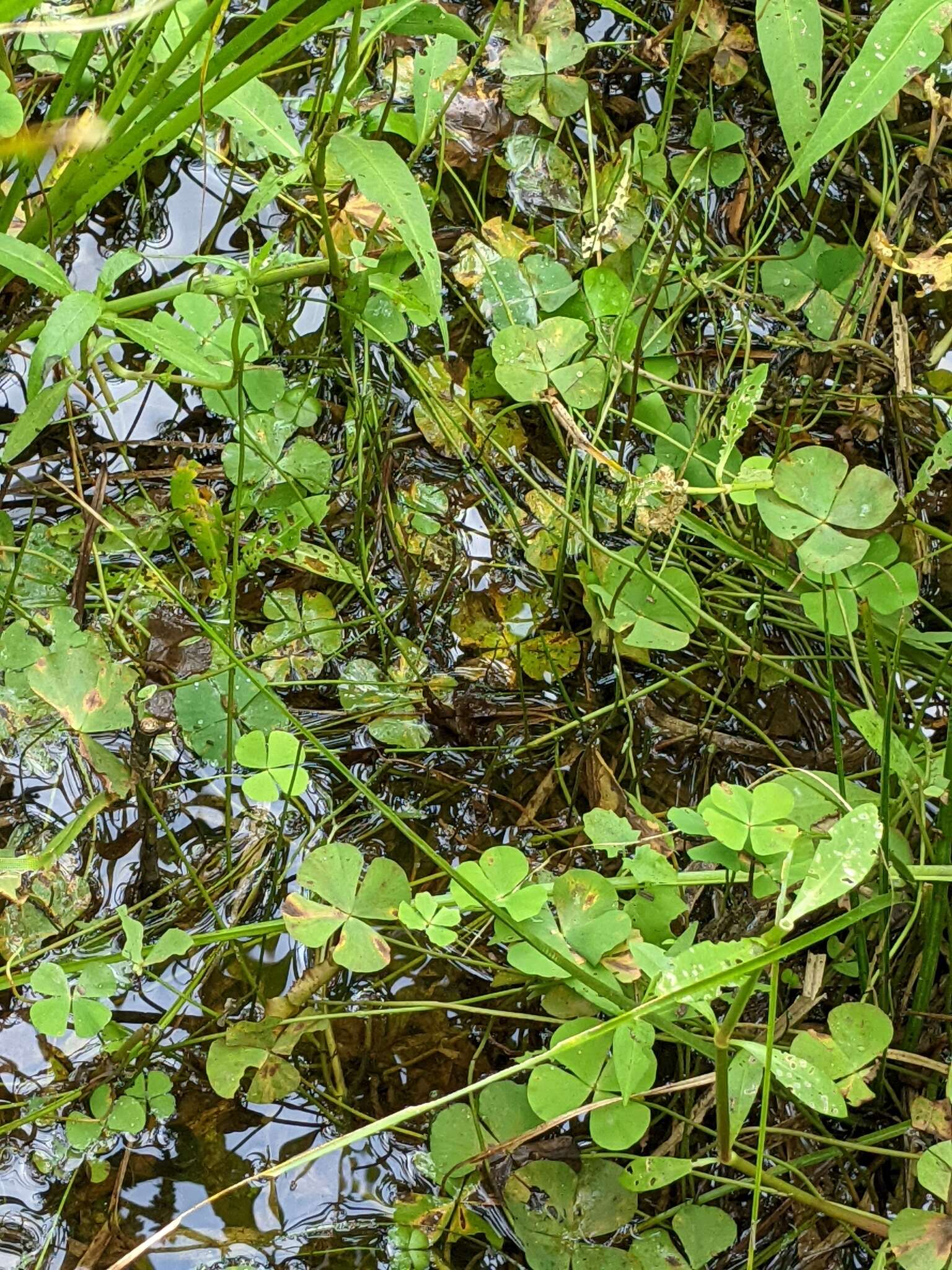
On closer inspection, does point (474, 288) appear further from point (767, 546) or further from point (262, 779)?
point (262, 779)

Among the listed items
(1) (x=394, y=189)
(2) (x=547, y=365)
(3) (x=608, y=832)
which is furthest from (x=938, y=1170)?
(1) (x=394, y=189)

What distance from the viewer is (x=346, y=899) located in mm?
1360

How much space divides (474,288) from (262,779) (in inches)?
38.5

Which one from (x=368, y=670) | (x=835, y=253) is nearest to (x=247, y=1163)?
(x=368, y=670)

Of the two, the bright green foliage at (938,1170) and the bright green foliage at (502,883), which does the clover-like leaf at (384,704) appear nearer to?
the bright green foliage at (502,883)

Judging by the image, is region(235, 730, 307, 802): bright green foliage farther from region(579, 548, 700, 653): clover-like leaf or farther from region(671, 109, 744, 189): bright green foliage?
region(671, 109, 744, 189): bright green foliage

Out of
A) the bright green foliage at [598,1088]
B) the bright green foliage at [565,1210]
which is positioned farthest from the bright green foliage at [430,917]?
the bright green foliage at [565,1210]

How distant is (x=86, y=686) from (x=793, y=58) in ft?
4.58

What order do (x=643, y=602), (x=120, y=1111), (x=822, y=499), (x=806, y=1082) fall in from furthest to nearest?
1. (x=643, y=602)
2. (x=822, y=499)
3. (x=120, y=1111)
4. (x=806, y=1082)

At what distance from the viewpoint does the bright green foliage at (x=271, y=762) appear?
1403 millimetres

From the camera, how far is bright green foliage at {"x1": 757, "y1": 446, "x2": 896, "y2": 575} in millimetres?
1526

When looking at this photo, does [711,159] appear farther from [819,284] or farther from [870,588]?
[870,588]

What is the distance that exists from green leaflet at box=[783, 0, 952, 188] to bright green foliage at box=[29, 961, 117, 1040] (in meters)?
1.36

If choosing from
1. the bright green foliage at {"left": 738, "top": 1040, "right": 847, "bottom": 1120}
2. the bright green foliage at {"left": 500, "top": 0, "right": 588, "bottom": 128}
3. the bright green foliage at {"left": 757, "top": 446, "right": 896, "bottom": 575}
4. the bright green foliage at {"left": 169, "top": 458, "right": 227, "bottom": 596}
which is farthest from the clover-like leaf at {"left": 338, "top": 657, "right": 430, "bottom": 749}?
the bright green foliage at {"left": 500, "top": 0, "right": 588, "bottom": 128}
